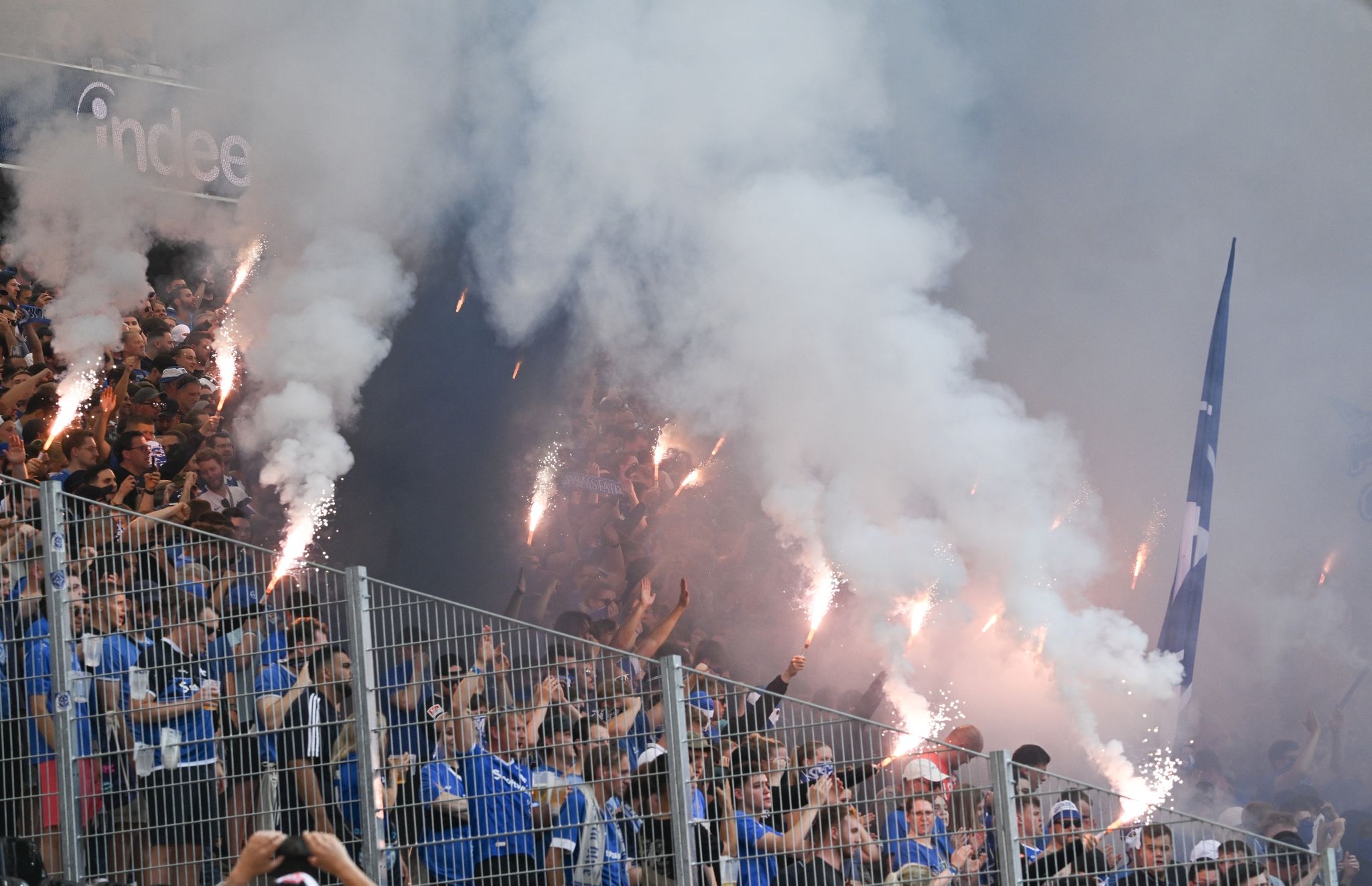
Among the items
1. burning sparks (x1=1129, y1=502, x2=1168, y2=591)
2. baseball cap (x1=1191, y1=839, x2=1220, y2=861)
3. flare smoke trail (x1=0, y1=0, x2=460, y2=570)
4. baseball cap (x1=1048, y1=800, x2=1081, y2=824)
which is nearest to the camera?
baseball cap (x1=1048, y1=800, x2=1081, y2=824)

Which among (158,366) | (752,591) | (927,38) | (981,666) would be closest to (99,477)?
(158,366)

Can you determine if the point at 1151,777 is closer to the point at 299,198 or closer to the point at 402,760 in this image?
the point at 402,760

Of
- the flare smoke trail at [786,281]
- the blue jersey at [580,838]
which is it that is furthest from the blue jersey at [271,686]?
the flare smoke trail at [786,281]

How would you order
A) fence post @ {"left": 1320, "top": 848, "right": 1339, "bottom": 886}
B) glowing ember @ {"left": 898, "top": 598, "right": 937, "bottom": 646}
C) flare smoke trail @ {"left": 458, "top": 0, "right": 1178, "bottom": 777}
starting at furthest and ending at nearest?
flare smoke trail @ {"left": 458, "top": 0, "right": 1178, "bottom": 777}
glowing ember @ {"left": 898, "top": 598, "right": 937, "bottom": 646}
fence post @ {"left": 1320, "top": 848, "right": 1339, "bottom": 886}

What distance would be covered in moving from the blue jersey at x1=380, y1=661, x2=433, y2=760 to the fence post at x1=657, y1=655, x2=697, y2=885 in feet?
1.78

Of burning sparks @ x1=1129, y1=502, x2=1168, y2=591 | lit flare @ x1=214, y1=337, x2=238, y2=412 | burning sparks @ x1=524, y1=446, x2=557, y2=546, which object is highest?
lit flare @ x1=214, y1=337, x2=238, y2=412

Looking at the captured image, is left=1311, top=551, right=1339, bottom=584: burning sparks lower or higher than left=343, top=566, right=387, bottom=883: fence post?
higher

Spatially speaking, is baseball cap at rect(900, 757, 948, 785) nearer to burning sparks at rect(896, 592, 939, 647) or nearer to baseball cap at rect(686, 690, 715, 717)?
baseball cap at rect(686, 690, 715, 717)

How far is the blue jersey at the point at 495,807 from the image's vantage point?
11.4ft

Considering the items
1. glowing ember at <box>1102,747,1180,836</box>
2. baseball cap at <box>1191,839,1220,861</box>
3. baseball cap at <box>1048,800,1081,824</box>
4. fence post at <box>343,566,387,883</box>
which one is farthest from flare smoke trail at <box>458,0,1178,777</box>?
fence post at <box>343,566,387,883</box>

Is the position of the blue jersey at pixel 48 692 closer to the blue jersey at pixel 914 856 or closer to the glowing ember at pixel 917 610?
the blue jersey at pixel 914 856

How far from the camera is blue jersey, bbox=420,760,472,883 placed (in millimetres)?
3498

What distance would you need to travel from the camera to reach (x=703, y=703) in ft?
14.2

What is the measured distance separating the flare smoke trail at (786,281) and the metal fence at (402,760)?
5.84m
